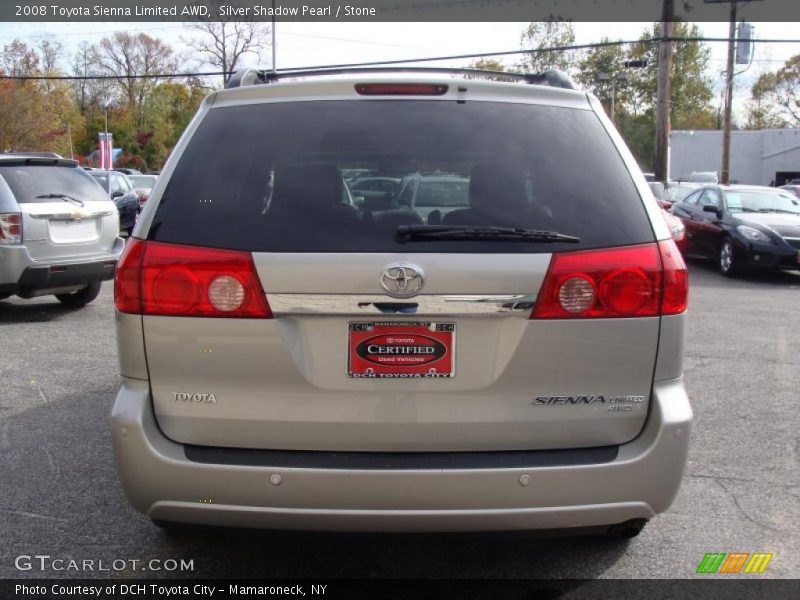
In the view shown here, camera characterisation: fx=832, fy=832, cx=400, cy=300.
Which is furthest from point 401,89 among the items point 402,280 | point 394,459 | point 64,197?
point 64,197

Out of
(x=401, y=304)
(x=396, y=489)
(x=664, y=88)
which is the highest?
(x=664, y=88)

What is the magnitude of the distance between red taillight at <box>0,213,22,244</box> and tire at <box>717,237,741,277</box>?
1035 centimetres

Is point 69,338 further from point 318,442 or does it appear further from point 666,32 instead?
point 666,32

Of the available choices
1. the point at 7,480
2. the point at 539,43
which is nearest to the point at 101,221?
the point at 7,480

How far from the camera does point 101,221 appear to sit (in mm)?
8953

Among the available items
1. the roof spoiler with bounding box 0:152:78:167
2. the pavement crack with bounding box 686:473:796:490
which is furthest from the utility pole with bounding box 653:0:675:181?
the pavement crack with bounding box 686:473:796:490

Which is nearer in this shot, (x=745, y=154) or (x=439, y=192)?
(x=439, y=192)

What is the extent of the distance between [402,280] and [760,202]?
13.4 m

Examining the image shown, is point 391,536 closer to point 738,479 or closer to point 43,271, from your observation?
point 738,479

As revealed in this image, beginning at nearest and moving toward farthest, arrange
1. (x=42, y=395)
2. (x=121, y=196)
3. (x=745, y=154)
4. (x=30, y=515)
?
1. (x=30, y=515)
2. (x=42, y=395)
3. (x=121, y=196)
4. (x=745, y=154)

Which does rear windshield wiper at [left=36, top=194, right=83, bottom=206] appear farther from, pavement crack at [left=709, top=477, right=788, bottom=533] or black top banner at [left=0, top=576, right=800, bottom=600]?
pavement crack at [left=709, top=477, right=788, bottom=533]

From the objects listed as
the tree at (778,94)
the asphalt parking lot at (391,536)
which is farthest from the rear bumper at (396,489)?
the tree at (778,94)

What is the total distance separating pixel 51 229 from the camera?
8375 millimetres

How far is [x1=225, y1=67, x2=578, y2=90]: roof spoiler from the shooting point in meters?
3.30
